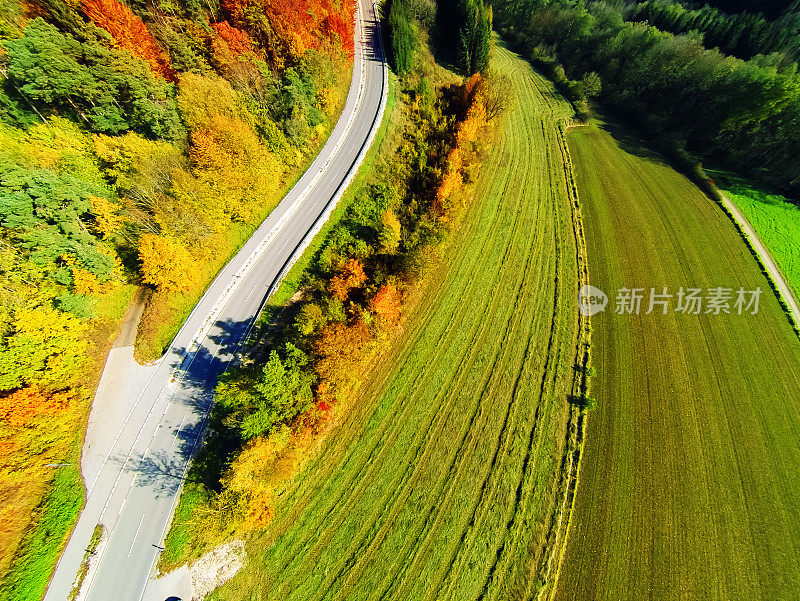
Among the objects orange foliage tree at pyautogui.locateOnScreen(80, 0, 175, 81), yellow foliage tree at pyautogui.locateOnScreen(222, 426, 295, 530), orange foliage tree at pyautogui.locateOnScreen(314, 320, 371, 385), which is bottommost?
yellow foliage tree at pyautogui.locateOnScreen(222, 426, 295, 530)

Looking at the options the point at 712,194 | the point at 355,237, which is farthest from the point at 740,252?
the point at 355,237

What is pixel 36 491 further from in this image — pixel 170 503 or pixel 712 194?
pixel 712 194

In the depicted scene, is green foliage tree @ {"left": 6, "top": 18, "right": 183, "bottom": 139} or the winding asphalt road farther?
green foliage tree @ {"left": 6, "top": 18, "right": 183, "bottom": 139}

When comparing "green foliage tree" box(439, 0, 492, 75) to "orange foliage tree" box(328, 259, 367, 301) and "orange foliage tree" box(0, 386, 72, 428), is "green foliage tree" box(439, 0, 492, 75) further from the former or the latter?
"orange foliage tree" box(0, 386, 72, 428)

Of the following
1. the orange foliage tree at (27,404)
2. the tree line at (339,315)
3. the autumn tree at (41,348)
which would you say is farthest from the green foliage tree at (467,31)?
the orange foliage tree at (27,404)

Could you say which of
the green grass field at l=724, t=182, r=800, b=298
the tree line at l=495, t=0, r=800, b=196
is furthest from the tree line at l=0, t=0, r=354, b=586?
the green grass field at l=724, t=182, r=800, b=298

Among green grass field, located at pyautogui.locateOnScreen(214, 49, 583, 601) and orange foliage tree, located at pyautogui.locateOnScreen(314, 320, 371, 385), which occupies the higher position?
orange foliage tree, located at pyautogui.locateOnScreen(314, 320, 371, 385)

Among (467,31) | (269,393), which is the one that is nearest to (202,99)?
(269,393)
